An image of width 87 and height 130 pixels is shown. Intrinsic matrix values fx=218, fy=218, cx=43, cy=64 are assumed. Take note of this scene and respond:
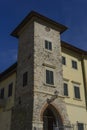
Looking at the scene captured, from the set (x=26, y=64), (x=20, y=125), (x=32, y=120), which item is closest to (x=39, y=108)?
(x=32, y=120)

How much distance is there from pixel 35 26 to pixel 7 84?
28.4 feet

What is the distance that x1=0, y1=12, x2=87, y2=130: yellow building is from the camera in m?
22.5

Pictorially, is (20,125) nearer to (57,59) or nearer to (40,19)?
(57,59)

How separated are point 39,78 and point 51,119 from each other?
4929 mm

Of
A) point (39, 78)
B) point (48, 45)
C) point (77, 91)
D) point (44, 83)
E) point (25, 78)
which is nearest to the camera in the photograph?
point (39, 78)

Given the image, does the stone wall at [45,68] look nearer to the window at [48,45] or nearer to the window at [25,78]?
the window at [48,45]

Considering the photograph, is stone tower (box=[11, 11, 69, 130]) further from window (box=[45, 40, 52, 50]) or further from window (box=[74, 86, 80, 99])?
window (box=[74, 86, 80, 99])

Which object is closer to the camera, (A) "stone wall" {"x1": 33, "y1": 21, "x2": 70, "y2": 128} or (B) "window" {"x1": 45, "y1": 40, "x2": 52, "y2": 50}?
(A) "stone wall" {"x1": 33, "y1": 21, "x2": 70, "y2": 128}

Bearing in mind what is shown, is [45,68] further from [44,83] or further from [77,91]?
[77,91]

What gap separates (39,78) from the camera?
2302 cm

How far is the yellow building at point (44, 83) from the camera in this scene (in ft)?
73.7

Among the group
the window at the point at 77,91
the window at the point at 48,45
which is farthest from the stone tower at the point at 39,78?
the window at the point at 77,91

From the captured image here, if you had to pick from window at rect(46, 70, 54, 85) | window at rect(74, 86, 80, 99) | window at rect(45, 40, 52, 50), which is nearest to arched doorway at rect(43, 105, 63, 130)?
window at rect(46, 70, 54, 85)

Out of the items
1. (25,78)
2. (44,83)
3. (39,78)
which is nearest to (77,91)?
(44,83)
